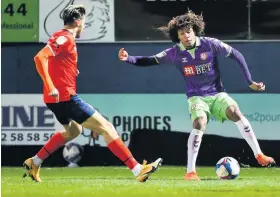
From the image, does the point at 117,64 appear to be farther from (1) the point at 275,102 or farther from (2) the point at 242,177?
(2) the point at 242,177

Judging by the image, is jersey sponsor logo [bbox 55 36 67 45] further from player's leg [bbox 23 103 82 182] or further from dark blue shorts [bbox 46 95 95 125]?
player's leg [bbox 23 103 82 182]

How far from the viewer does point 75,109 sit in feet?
38.3

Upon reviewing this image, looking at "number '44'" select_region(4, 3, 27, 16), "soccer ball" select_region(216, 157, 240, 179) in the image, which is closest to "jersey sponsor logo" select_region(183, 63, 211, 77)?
"soccer ball" select_region(216, 157, 240, 179)

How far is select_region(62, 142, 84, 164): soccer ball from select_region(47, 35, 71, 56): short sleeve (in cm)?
444

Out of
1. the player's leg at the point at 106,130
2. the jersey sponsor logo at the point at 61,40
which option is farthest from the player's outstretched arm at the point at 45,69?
the player's leg at the point at 106,130

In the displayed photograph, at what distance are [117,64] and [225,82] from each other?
1736 mm

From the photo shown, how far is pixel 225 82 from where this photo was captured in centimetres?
1595

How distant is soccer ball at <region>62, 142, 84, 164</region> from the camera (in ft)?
52.4

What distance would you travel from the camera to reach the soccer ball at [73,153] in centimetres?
1596

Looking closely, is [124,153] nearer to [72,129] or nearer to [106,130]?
[106,130]

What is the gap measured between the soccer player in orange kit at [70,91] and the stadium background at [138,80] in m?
3.92

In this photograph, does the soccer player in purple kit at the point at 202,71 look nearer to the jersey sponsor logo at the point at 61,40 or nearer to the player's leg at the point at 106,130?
the jersey sponsor logo at the point at 61,40

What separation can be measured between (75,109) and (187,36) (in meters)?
2.16

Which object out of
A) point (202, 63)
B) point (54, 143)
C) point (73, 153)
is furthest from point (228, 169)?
point (73, 153)
